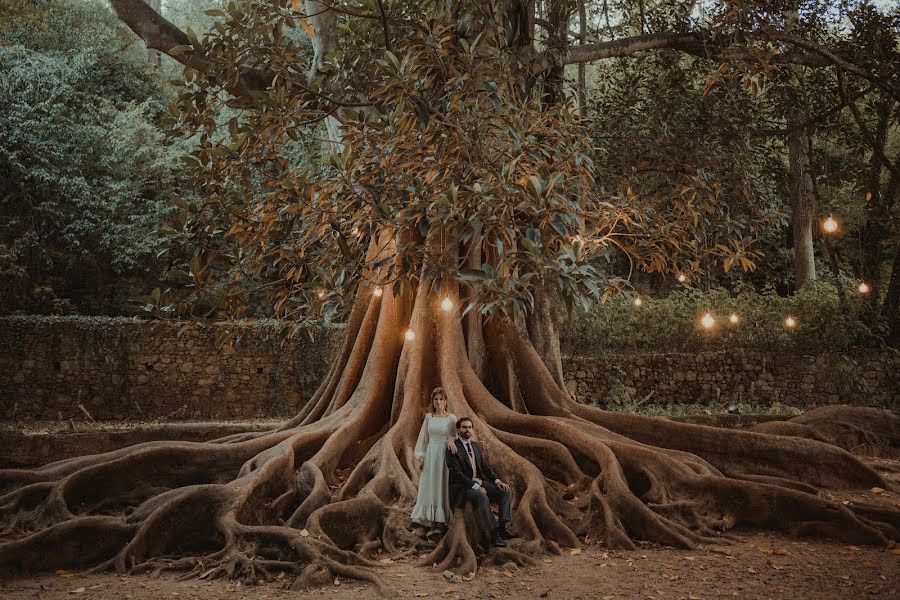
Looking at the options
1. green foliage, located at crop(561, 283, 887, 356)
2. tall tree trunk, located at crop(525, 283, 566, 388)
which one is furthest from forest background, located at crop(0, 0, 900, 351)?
tall tree trunk, located at crop(525, 283, 566, 388)

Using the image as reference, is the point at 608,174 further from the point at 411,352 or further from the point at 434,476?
the point at 434,476

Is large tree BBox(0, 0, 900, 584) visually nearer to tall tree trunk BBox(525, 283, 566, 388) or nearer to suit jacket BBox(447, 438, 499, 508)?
suit jacket BBox(447, 438, 499, 508)

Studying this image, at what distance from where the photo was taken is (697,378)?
1680cm

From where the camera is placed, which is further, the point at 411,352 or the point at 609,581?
the point at 411,352

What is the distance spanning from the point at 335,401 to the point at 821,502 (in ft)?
17.0

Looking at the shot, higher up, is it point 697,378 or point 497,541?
point 697,378

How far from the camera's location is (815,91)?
1081cm

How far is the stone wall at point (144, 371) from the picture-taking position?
16531mm

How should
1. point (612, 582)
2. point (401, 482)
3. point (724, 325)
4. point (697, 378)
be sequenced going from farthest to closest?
point (724, 325) → point (697, 378) → point (401, 482) → point (612, 582)

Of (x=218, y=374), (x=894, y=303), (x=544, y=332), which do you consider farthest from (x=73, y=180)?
(x=894, y=303)

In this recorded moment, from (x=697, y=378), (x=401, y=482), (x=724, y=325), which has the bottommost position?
(x=401, y=482)

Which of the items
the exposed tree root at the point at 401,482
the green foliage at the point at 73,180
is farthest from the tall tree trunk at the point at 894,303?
the green foliage at the point at 73,180

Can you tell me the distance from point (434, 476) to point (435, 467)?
8 cm

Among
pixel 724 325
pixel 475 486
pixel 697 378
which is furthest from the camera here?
pixel 724 325
